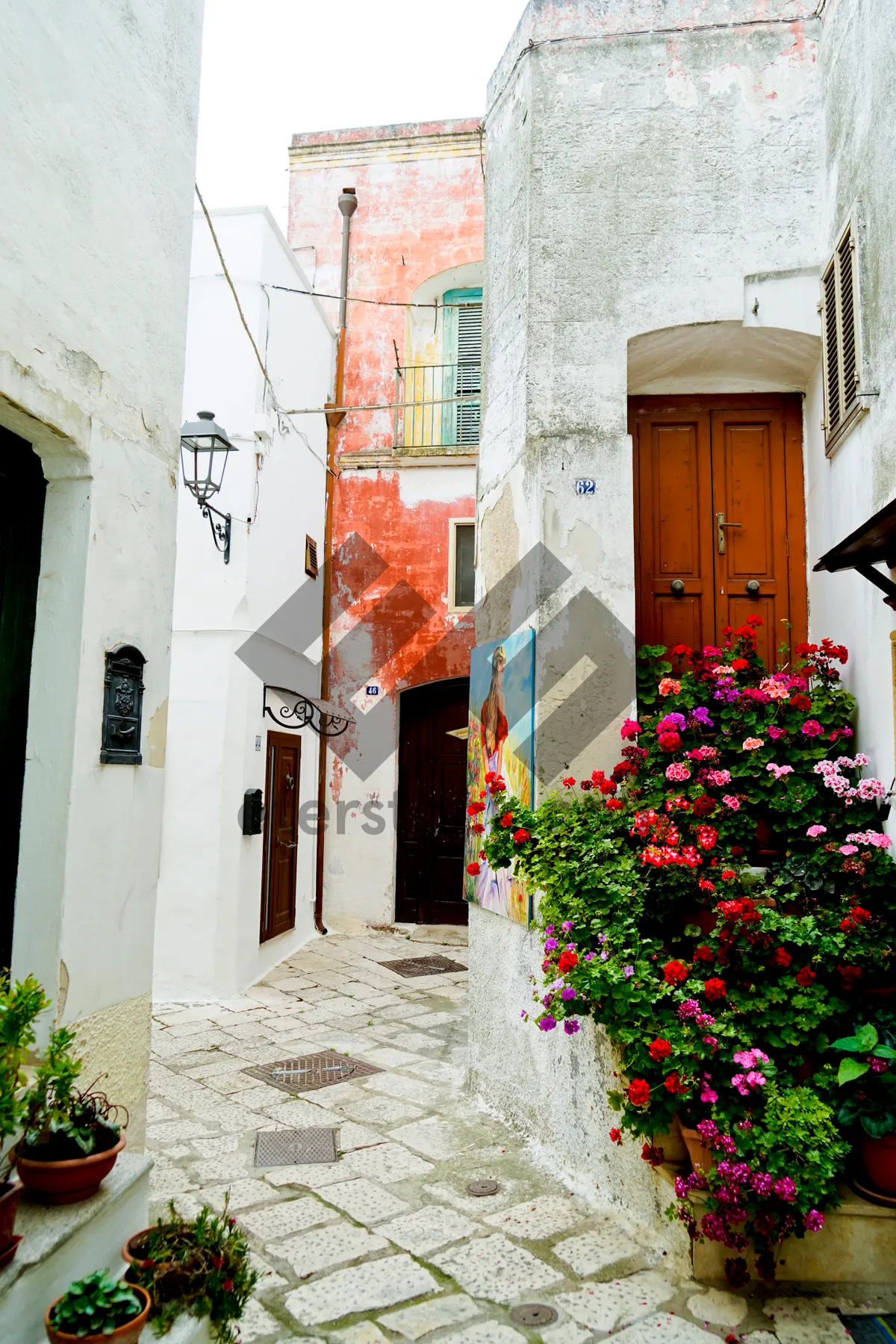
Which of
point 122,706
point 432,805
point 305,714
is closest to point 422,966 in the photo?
point 432,805

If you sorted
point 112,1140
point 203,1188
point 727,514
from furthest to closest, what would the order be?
point 727,514 < point 203,1188 < point 112,1140

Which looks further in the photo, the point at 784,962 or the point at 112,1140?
the point at 784,962

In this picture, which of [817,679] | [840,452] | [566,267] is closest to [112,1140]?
[817,679]

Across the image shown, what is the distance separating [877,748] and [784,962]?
126 centimetres

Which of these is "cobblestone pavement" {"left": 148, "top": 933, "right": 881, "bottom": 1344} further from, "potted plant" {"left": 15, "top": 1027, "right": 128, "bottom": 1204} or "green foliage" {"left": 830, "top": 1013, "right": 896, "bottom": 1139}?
"potted plant" {"left": 15, "top": 1027, "right": 128, "bottom": 1204}

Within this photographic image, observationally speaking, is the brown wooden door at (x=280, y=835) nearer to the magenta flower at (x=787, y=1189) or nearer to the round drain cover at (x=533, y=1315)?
the round drain cover at (x=533, y=1315)

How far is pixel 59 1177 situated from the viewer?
247 centimetres

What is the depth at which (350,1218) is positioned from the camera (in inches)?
152

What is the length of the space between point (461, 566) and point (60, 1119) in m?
8.49

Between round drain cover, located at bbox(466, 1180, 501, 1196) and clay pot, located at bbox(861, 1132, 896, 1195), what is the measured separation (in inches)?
63.8

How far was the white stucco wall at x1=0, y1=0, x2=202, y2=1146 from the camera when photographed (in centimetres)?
291

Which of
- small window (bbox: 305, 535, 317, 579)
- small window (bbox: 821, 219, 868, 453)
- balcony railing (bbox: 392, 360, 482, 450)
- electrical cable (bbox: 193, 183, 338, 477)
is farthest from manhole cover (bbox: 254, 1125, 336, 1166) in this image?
balcony railing (bbox: 392, 360, 482, 450)

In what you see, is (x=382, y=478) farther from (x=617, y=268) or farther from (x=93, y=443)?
(x=93, y=443)

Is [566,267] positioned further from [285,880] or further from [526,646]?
[285,880]
